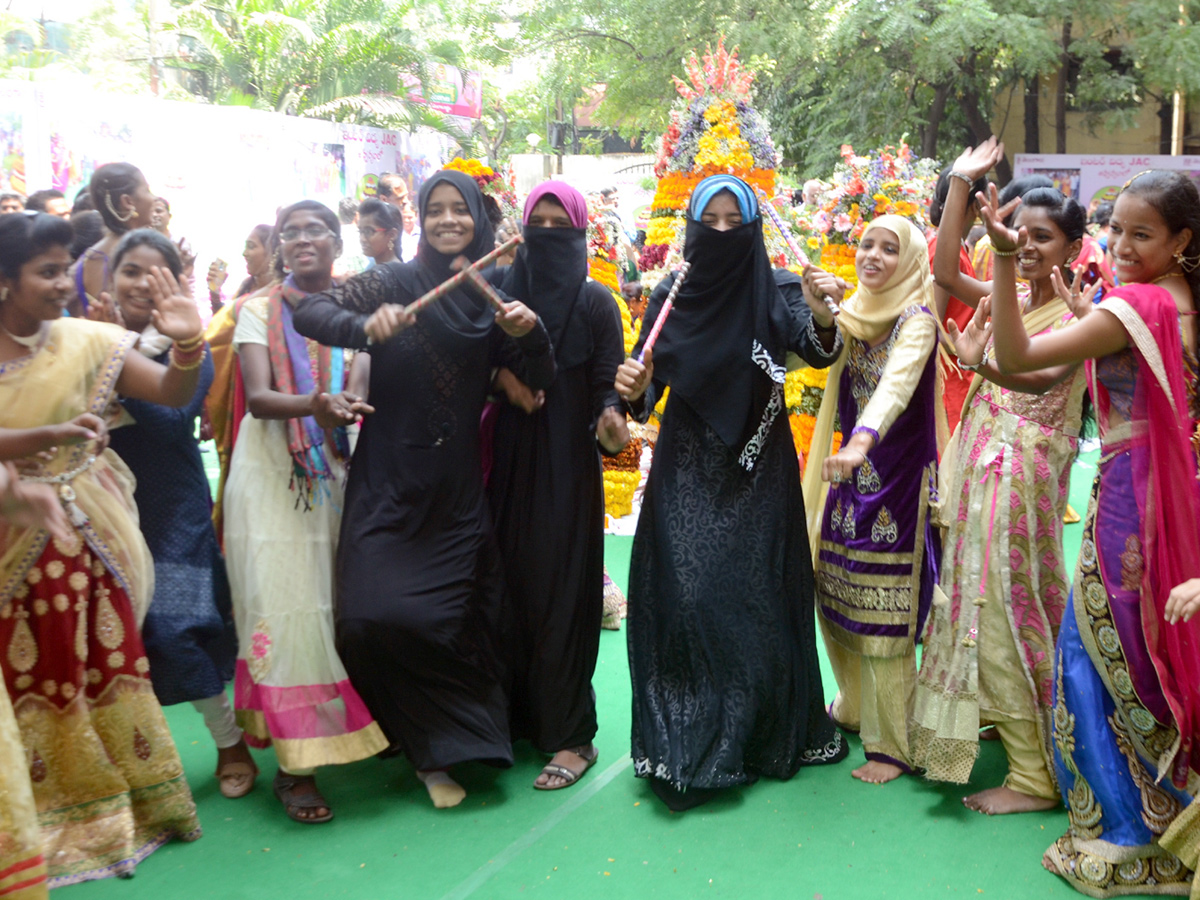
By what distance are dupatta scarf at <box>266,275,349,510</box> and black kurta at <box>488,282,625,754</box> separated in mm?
531

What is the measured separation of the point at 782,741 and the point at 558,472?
3.42ft

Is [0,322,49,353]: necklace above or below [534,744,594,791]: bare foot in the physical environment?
above

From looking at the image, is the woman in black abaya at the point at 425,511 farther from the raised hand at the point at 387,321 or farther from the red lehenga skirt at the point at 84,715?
the red lehenga skirt at the point at 84,715

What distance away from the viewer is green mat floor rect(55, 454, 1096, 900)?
8.86ft

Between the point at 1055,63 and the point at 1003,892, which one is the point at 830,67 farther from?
the point at 1003,892

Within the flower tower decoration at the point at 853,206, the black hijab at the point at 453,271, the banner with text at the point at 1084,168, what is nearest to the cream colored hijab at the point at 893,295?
the black hijab at the point at 453,271

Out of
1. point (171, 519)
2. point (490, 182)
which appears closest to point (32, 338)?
point (171, 519)

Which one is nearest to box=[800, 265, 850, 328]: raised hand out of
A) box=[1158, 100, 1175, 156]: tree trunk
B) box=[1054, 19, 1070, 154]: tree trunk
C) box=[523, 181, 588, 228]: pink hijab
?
box=[523, 181, 588, 228]: pink hijab

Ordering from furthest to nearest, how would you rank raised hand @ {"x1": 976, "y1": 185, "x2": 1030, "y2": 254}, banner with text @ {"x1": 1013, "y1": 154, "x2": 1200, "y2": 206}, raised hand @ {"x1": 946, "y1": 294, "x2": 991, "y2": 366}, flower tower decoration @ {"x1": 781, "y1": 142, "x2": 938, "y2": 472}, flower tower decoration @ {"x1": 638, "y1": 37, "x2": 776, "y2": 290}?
banner with text @ {"x1": 1013, "y1": 154, "x2": 1200, "y2": 206} → flower tower decoration @ {"x1": 638, "y1": 37, "x2": 776, "y2": 290} → flower tower decoration @ {"x1": 781, "y1": 142, "x2": 938, "y2": 472} → raised hand @ {"x1": 946, "y1": 294, "x2": 991, "y2": 366} → raised hand @ {"x1": 976, "y1": 185, "x2": 1030, "y2": 254}

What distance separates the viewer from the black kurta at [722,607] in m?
3.16

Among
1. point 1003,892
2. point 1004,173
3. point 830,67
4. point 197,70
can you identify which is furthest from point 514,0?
point 1003,892

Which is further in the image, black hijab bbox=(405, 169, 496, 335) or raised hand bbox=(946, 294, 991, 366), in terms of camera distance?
black hijab bbox=(405, 169, 496, 335)

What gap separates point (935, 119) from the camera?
14.6 m

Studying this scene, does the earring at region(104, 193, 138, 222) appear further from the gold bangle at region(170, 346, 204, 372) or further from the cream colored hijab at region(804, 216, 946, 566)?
the cream colored hijab at region(804, 216, 946, 566)
